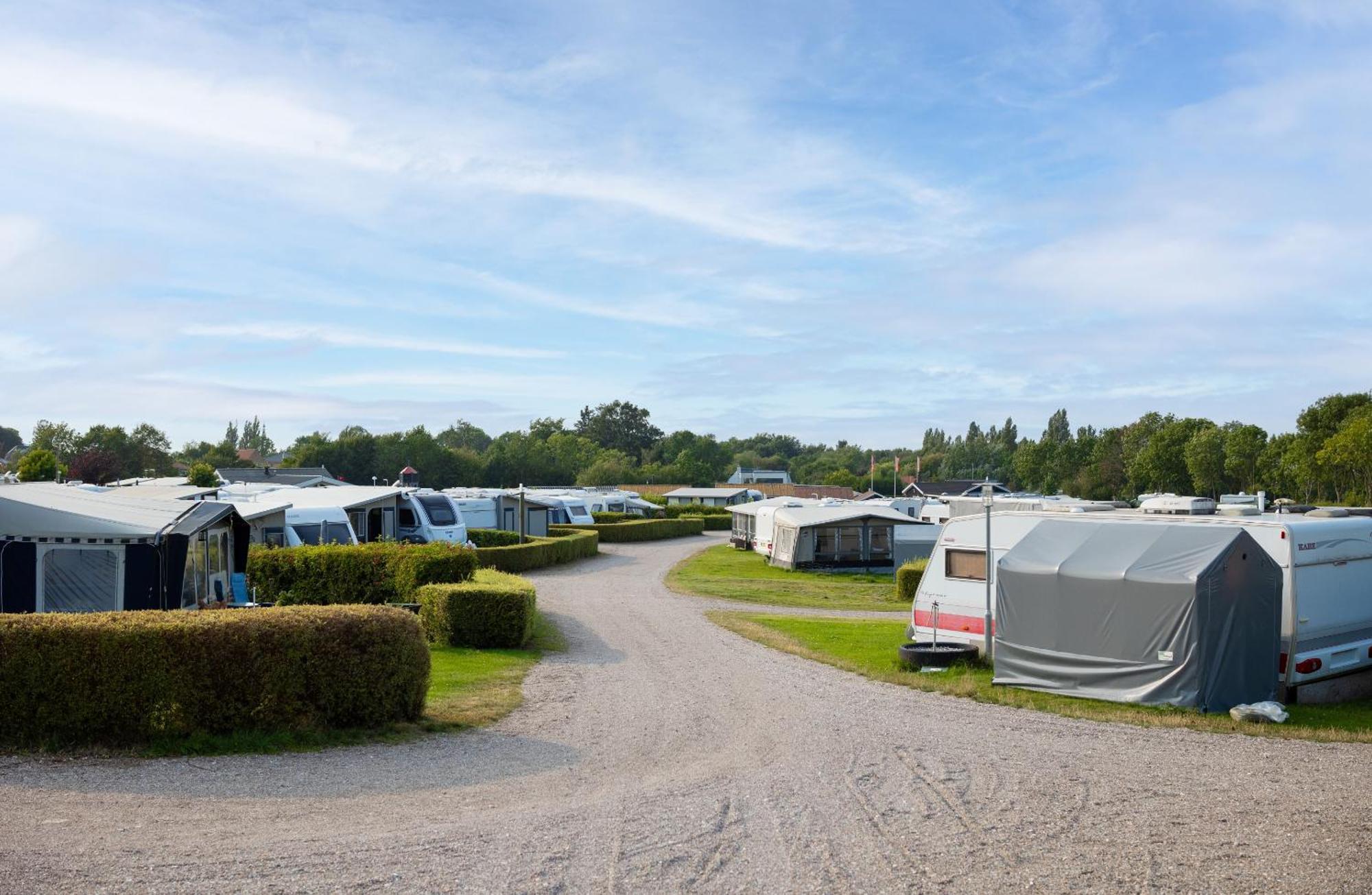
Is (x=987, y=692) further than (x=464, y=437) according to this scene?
No

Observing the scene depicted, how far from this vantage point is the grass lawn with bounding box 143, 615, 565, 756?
8.70 m

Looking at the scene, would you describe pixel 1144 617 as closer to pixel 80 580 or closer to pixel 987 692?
pixel 987 692

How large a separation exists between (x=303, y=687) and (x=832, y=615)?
13.3m

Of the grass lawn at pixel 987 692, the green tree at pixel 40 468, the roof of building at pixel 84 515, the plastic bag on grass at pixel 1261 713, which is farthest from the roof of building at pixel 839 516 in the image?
the green tree at pixel 40 468

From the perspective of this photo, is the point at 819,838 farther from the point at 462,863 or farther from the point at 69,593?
the point at 69,593

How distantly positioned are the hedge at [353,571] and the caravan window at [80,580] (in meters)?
4.59

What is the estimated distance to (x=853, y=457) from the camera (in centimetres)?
12706

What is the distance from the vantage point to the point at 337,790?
7609 millimetres

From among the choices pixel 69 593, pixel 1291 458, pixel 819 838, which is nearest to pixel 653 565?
pixel 69 593

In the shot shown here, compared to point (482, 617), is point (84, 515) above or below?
above

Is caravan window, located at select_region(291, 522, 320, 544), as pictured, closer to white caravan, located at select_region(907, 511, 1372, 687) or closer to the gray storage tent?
white caravan, located at select_region(907, 511, 1372, 687)

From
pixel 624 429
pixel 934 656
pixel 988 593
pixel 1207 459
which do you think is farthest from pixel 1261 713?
pixel 624 429

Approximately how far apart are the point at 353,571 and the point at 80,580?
550 cm

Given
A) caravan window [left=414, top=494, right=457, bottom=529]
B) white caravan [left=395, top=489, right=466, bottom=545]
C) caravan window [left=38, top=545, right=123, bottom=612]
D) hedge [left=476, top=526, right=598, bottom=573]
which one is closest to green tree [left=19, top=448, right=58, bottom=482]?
caravan window [left=414, top=494, right=457, bottom=529]
